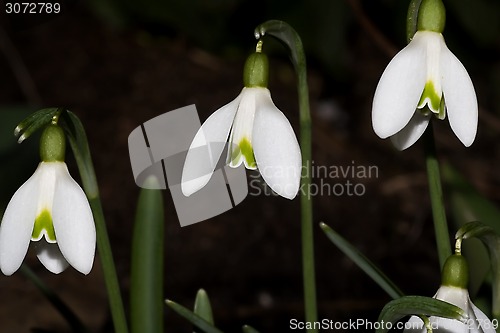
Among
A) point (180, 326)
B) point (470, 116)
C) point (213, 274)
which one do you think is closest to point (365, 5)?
point (213, 274)

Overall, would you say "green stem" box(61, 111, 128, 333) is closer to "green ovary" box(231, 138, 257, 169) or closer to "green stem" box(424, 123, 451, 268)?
"green ovary" box(231, 138, 257, 169)

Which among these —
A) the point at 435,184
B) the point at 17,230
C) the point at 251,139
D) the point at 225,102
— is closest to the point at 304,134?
the point at 251,139

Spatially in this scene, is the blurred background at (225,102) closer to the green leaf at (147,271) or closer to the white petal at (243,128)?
the green leaf at (147,271)

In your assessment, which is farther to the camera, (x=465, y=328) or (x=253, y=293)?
(x=253, y=293)

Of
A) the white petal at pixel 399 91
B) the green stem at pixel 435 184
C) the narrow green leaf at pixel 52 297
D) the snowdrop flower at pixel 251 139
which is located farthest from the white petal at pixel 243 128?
the narrow green leaf at pixel 52 297

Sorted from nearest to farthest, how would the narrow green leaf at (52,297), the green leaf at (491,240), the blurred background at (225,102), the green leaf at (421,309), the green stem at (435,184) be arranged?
1. the green leaf at (421,309)
2. the green leaf at (491,240)
3. the green stem at (435,184)
4. the narrow green leaf at (52,297)
5. the blurred background at (225,102)

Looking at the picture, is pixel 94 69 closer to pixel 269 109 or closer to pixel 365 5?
pixel 365 5
